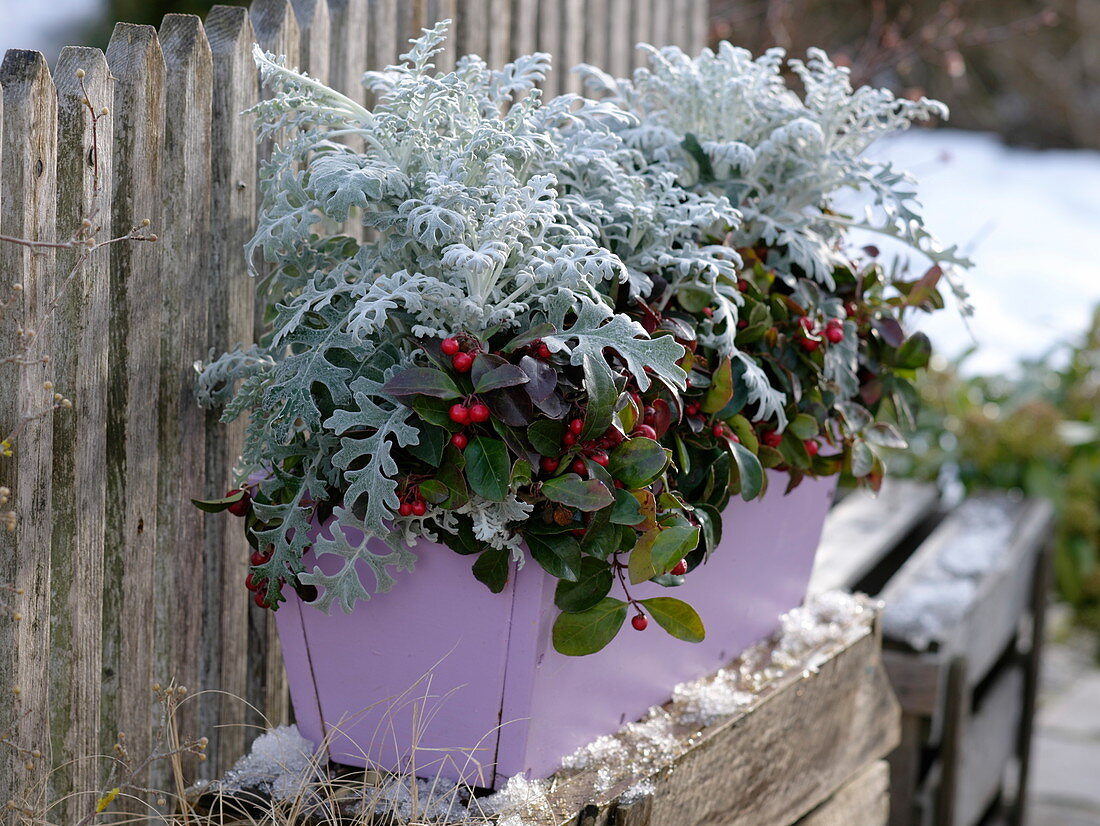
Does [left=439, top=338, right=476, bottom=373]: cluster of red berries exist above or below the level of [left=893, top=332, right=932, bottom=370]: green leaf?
above

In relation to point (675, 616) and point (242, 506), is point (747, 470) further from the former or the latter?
point (242, 506)

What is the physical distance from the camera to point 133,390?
1056mm

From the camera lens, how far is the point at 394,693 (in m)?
0.97

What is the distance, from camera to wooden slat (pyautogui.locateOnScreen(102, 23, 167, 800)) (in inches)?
40.3

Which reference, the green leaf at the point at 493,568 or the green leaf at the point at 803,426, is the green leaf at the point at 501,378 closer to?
the green leaf at the point at 493,568

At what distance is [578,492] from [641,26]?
162 cm

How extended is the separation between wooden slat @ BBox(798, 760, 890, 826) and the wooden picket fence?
28.5 inches

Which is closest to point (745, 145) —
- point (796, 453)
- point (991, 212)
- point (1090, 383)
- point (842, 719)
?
point (796, 453)

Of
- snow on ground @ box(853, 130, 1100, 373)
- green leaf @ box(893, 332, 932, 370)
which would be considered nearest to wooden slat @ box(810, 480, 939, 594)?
green leaf @ box(893, 332, 932, 370)

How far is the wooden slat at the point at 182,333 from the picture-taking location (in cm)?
107

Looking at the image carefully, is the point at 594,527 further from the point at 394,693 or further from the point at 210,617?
the point at 210,617

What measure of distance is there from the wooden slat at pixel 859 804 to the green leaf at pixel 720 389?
0.62 m

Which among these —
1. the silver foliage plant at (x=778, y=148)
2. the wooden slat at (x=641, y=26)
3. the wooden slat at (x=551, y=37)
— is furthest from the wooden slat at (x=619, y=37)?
the silver foliage plant at (x=778, y=148)

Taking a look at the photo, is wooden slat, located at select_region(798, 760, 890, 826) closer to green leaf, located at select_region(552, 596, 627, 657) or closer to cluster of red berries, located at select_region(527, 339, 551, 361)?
green leaf, located at select_region(552, 596, 627, 657)
